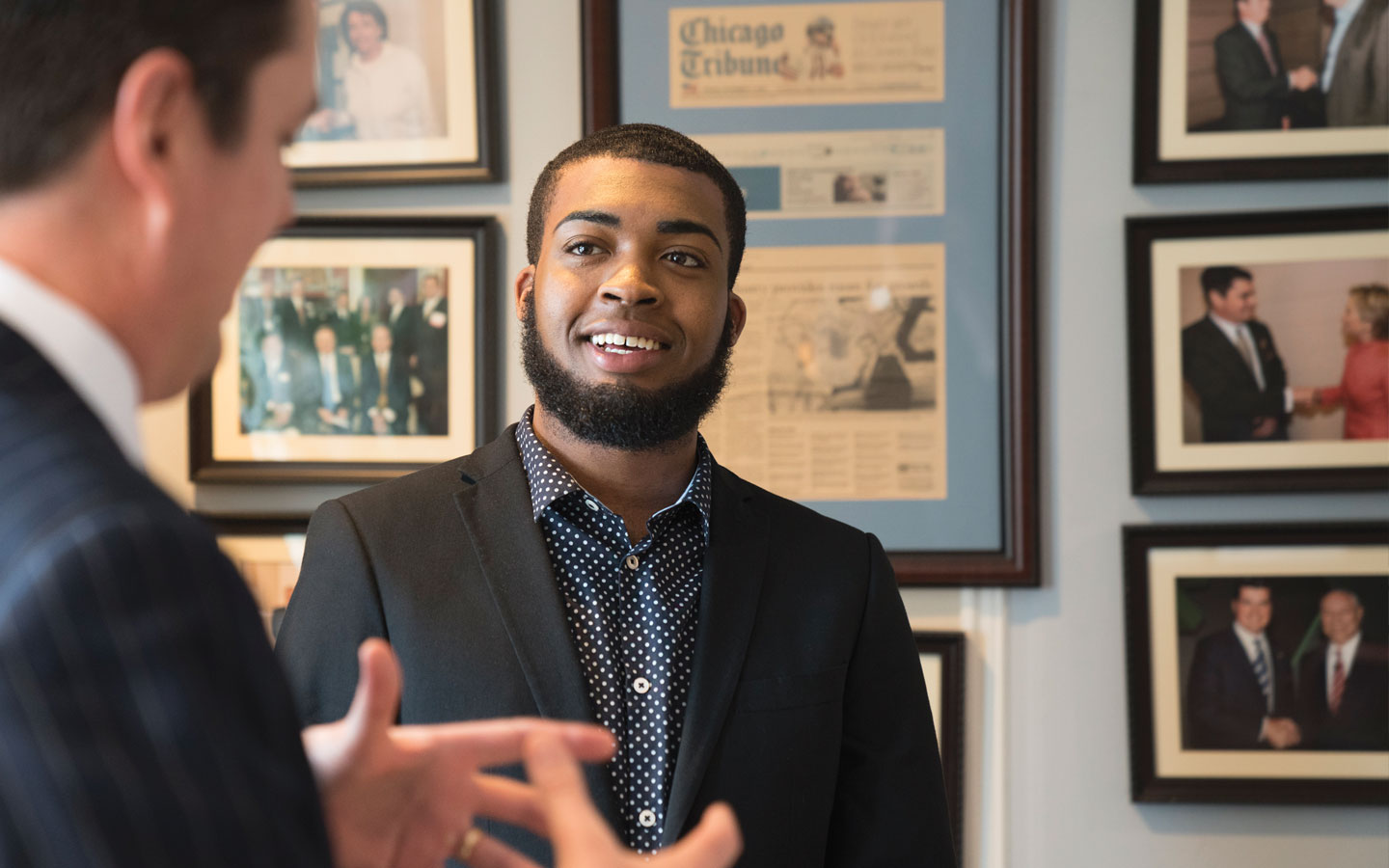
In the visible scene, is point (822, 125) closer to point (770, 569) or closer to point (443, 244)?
point (443, 244)

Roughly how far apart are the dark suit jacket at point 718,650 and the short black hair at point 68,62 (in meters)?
0.84

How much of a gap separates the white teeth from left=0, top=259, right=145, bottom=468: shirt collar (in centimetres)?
87

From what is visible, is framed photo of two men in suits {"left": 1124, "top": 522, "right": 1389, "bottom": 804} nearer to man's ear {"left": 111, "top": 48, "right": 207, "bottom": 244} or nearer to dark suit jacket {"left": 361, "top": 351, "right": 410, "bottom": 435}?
dark suit jacket {"left": 361, "top": 351, "right": 410, "bottom": 435}

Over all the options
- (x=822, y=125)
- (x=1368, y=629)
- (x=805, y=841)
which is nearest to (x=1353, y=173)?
(x=1368, y=629)

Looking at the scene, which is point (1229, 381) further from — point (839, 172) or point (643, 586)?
point (643, 586)

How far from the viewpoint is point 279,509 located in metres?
2.12

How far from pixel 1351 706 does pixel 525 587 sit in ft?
4.90

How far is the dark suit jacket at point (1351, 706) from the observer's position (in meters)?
1.91

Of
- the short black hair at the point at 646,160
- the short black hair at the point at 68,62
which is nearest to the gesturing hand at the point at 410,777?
the short black hair at the point at 68,62

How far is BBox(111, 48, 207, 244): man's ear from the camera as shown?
476 millimetres

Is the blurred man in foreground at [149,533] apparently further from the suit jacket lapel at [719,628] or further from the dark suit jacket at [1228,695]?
the dark suit jacket at [1228,695]

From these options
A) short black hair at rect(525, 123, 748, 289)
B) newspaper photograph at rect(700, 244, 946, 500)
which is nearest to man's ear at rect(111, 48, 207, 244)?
short black hair at rect(525, 123, 748, 289)

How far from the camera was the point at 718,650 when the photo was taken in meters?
1.29

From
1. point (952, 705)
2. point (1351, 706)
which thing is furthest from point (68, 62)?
point (1351, 706)
